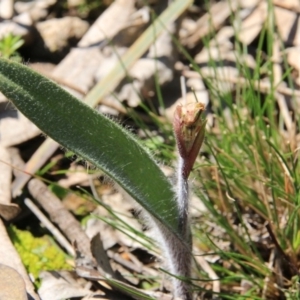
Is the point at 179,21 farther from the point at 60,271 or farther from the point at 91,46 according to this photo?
the point at 60,271

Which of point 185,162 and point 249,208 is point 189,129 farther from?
point 249,208

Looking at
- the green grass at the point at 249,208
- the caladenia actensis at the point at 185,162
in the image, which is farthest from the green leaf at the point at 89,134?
the green grass at the point at 249,208

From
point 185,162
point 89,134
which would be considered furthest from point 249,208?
point 89,134

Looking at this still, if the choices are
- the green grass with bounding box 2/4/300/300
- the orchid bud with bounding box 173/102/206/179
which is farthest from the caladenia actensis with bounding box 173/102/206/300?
the green grass with bounding box 2/4/300/300

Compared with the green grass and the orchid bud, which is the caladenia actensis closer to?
the orchid bud

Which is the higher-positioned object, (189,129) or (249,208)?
(249,208)

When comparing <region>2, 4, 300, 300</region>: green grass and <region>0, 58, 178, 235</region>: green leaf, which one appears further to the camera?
<region>2, 4, 300, 300</region>: green grass
